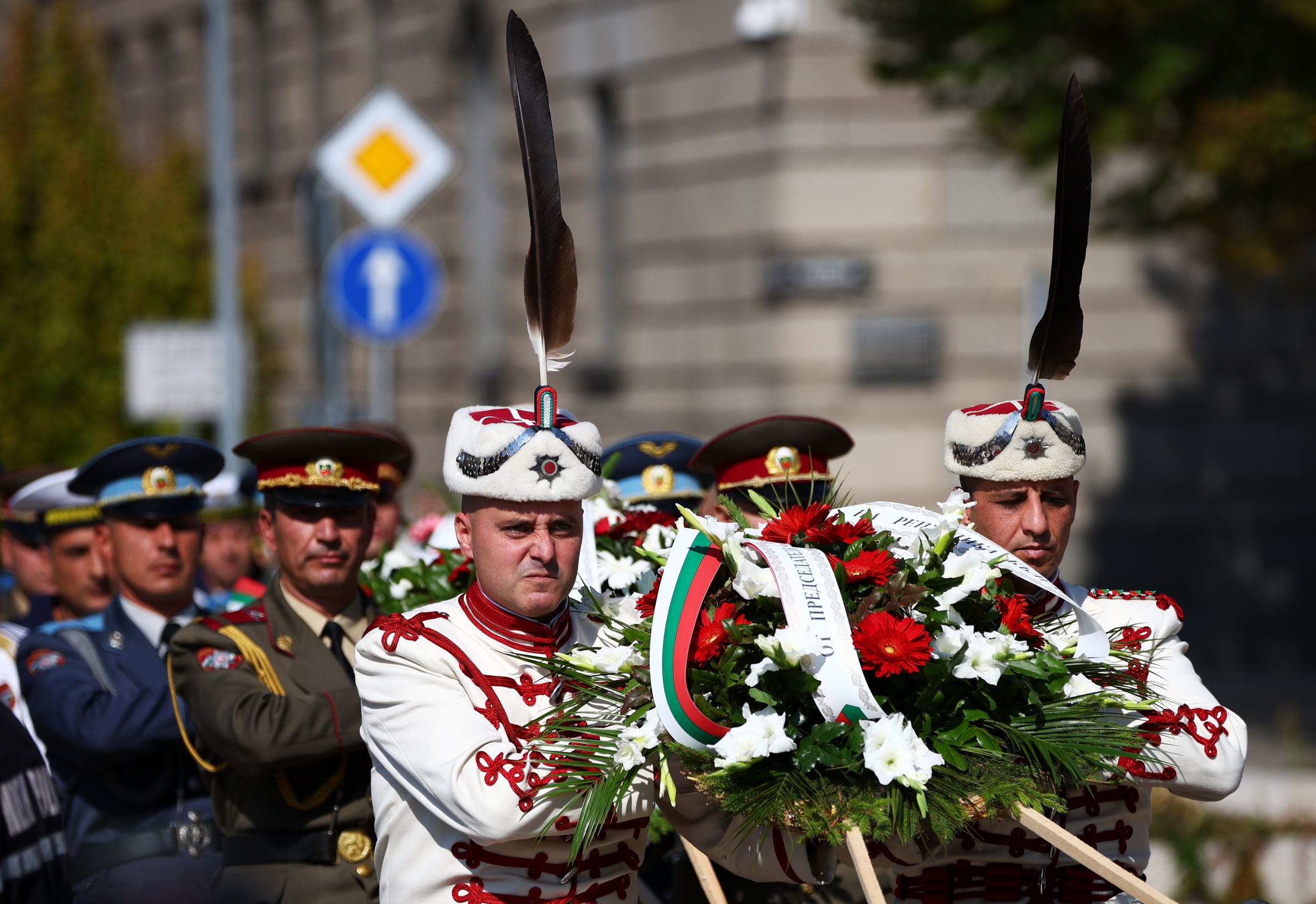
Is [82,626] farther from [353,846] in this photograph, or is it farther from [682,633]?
[682,633]

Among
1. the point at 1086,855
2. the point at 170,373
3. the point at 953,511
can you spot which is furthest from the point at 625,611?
the point at 170,373

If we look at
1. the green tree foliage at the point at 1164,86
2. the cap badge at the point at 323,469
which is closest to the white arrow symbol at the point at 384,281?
the green tree foliage at the point at 1164,86

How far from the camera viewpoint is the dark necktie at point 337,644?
15.7ft

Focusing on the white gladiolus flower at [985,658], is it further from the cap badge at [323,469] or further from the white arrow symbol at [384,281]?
the white arrow symbol at [384,281]

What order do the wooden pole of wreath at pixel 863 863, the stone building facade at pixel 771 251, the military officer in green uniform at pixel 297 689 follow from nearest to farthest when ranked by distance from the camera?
the wooden pole of wreath at pixel 863 863
the military officer in green uniform at pixel 297 689
the stone building facade at pixel 771 251

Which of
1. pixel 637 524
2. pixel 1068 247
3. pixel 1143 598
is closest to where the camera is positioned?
pixel 1068 247

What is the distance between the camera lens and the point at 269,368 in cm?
2067

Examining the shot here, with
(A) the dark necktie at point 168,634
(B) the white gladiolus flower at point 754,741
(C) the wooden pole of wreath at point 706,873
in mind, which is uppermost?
(B) the white gladiolus flower at point 754,741

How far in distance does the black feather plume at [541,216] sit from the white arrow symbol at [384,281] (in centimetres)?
689

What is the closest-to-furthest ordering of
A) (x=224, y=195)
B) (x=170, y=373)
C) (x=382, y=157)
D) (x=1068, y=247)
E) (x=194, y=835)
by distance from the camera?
(x=1068, y=247) → (x=194, y=835) → (x=382, y=157) → (x=170, y=373) → (x=224, y=195)

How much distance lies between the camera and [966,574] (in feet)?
11.5

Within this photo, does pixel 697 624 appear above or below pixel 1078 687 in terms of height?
above

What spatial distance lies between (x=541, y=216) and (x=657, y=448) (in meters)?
2.97

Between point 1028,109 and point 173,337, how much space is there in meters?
6.31
